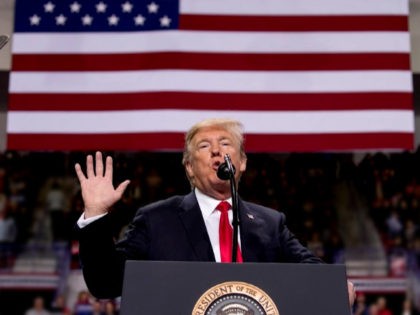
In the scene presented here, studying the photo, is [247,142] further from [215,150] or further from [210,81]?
[215,150]

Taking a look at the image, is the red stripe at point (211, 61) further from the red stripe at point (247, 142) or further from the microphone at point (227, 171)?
the microphone at point (227, 171)

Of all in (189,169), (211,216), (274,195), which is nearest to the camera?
(211,216)

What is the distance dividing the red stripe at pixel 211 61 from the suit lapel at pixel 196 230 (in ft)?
7.30

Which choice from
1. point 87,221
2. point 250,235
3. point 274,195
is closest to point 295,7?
point 250,235

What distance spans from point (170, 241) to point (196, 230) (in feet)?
0.23

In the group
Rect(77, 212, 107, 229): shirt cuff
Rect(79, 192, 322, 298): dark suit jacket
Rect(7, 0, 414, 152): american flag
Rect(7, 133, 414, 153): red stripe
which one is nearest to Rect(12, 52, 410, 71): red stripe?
Rect(7, 0, 414, 152): american flag

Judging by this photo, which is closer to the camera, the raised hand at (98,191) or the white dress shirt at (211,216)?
the raised hand at (98,191)

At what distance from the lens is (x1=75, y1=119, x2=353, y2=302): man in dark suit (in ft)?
4.73

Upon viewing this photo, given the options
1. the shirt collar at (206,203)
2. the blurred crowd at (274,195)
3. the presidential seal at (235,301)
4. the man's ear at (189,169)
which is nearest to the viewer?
the presidential seal at (235,301)

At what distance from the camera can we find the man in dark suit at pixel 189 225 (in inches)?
56.7

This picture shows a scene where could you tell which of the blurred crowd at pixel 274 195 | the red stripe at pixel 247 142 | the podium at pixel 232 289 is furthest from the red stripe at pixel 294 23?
the podium at pixel 232 289

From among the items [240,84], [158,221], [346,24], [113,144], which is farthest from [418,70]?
[158,221]

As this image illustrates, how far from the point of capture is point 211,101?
12.5 ft

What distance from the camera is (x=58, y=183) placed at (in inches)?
288
